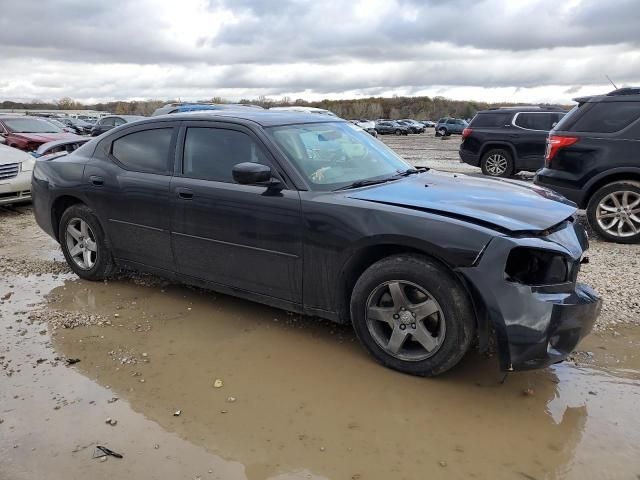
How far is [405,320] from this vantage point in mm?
3346

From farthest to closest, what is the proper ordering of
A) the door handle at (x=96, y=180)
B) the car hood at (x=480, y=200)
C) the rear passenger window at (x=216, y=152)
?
the door handle at (x=96, y=180)
the rear passenger window at (x=216, y=152)
the car hood at (x=480, y=200)

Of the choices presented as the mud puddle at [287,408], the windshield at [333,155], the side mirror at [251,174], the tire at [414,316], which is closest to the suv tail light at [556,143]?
the windshield at [333,155]

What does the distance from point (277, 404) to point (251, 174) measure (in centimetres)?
152

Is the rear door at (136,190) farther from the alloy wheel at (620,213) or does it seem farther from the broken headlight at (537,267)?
the alloy wheel at (620,213)

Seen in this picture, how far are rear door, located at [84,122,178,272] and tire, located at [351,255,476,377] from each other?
188 centimetres

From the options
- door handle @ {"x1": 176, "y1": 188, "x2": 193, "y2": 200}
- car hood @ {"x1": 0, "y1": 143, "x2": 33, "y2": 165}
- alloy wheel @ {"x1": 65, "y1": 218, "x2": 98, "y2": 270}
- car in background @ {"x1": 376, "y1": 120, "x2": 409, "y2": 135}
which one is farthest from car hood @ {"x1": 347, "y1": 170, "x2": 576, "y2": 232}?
car in background @ {"x1": 376, "y1": 120, "x2": 409, "y2": 135}

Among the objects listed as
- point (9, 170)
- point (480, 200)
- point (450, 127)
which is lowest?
point (450, 127)

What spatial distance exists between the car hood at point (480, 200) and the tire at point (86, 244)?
2.68m

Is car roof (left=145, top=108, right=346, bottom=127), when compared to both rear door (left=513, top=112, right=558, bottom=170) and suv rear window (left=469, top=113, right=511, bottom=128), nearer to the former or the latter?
rear door (left=513, top=112, right=558, bottom=170)

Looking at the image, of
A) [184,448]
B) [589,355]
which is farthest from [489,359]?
[184,448]

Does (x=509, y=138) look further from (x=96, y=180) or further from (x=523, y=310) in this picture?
(x=523, y=310)

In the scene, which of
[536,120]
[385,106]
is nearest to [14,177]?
[536,120]

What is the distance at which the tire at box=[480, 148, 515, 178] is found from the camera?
41.3ft

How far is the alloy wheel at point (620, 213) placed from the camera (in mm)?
6480
